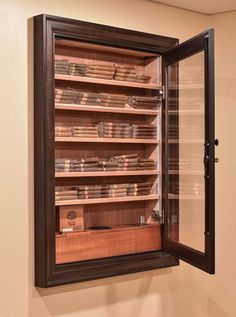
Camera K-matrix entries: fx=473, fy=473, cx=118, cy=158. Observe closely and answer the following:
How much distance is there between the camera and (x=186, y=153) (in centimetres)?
346

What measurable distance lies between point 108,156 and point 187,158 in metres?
0.58

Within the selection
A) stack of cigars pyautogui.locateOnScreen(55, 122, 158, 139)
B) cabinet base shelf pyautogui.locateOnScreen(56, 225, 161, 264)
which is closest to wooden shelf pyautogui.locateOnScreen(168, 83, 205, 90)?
stack of cigars pyautogui.locateOnScreen(55, 122, 158, 139)

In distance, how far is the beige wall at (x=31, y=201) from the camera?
9.46ft

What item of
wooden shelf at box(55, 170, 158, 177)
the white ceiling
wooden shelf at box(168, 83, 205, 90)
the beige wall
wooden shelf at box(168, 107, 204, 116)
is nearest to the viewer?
the beige wall

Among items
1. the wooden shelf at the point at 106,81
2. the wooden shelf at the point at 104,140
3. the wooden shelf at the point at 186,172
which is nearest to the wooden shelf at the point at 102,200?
the wooden shelf at the point at 186,172

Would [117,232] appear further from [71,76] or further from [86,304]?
[71,76]

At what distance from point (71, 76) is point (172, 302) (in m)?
1.91

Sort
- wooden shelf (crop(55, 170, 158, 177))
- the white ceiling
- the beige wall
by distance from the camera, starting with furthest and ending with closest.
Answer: the white ceiling < wooden shelf (crop(55, 170, 158, 177)) < the beige wall

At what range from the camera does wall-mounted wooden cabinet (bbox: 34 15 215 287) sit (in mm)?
2949

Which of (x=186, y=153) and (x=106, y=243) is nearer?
(x=106, y=243)

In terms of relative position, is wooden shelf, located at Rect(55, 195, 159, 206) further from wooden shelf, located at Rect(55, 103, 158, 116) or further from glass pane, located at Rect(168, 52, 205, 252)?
wooden shelf, located at Rect(55, 103, 158, 116)

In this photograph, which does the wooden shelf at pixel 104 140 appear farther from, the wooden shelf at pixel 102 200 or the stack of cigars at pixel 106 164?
the wooden shelf at pixel 102 200

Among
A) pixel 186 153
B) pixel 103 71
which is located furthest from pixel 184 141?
pixel 103 71

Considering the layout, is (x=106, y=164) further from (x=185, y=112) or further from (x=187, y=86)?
(x=187, y=86)
